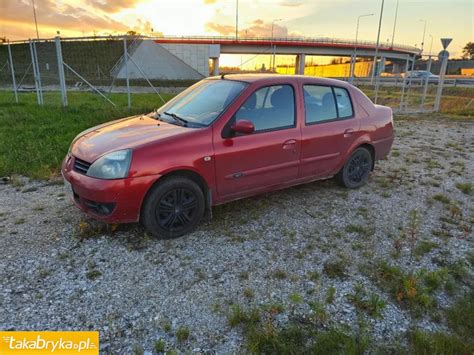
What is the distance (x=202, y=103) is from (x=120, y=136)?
3.50 ft

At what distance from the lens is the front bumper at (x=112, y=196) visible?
337 centimetres

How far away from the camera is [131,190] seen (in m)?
3.40

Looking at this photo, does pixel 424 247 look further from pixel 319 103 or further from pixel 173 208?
pixel 173 208

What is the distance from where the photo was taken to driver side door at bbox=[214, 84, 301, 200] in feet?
12.6

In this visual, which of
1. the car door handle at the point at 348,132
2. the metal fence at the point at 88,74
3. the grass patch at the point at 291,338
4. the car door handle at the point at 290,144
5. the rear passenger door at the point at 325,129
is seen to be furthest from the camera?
the metal fence at the point at 88,74

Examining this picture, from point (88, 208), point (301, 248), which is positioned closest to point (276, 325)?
point (301, 248)

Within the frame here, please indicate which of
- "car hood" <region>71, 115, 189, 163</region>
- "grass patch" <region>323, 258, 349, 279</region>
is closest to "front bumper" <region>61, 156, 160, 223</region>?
"car hood" <region>71, 115, 189, 163</region>

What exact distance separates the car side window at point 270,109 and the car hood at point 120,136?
719 millimetres

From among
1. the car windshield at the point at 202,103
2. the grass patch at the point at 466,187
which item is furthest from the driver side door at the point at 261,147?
the grass patch at the point at 466,187

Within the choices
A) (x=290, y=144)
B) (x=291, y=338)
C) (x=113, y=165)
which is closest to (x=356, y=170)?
(x=290, y=144)

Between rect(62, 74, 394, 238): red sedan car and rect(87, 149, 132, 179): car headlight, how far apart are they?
0.01 meters

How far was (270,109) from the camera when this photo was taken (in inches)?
165

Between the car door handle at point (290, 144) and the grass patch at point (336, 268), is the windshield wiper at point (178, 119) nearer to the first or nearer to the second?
the car door handle at point (290, 144)

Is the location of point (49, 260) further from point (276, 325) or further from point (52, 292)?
point (276, 325)
